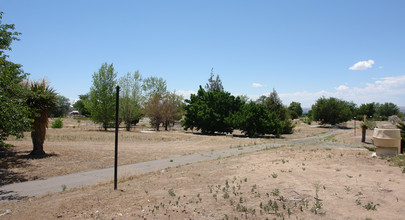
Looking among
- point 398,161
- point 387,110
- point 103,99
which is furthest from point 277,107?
point 387,110

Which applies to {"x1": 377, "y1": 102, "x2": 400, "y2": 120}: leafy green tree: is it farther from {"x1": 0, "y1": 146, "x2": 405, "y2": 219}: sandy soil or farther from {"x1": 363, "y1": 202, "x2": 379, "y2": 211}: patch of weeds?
{"x1": 363, "y1": 202, "x2": 379, "y2": 211}: patch of weeds

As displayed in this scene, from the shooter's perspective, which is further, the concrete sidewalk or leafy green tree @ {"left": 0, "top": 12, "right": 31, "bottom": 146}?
leafy green tree @ {"left": 0, "top": 12, "right": 31, "bottom": 146}

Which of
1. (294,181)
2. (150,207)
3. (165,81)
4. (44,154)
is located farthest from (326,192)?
(165,81)

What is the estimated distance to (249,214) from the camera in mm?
5551

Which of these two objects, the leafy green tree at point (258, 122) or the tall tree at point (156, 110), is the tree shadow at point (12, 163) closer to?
the leafy green tree at point (258, 122)

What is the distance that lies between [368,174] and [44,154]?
15.0 metres

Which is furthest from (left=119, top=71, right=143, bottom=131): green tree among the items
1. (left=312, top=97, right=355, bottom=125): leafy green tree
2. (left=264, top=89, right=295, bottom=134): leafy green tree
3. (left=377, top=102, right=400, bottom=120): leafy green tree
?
(left=377, top=102, right=400, bottom=120): leafy green tree

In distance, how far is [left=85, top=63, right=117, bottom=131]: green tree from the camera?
134 ft

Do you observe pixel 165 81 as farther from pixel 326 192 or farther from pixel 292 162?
pixel 326 192

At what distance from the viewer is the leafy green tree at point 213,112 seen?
37.8 m

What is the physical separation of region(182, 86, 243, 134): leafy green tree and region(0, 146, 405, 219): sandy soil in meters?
28.2

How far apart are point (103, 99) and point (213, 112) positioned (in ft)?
56.9

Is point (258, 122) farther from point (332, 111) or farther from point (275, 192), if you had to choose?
point (332, 111)

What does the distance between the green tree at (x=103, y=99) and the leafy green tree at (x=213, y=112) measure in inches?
472
